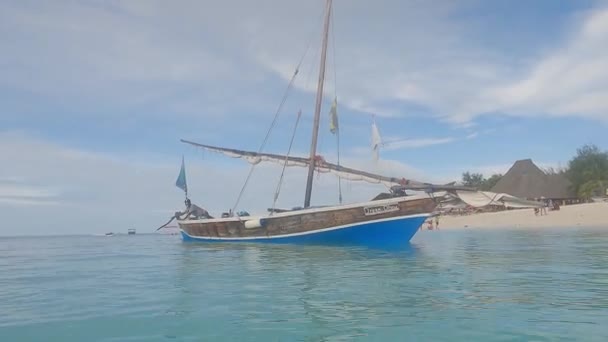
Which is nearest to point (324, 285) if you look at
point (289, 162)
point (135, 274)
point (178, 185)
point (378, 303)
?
point (378, 303)

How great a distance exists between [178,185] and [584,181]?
1860 inches

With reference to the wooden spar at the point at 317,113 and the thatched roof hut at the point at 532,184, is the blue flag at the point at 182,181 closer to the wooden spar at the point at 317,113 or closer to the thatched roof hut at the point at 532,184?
the wooden spar at the point at 317,113

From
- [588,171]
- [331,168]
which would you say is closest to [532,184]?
[588,171]

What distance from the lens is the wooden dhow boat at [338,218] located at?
18.4 metres

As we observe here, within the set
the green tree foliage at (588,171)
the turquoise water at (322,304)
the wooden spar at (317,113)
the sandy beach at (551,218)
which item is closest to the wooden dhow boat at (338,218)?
the wooden spar at (317,113)

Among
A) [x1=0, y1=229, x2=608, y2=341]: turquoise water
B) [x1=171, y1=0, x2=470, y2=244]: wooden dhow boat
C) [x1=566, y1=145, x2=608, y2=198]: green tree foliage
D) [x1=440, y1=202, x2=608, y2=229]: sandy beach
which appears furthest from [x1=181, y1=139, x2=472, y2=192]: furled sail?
[x1=566, y1=145, x2=608, y2=198]: green tree foliage

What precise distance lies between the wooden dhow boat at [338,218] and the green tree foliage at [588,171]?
39768 millimetres

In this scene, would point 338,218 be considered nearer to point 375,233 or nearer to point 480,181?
point 375,233

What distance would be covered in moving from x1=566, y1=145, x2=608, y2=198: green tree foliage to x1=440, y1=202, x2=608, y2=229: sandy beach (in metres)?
8.29

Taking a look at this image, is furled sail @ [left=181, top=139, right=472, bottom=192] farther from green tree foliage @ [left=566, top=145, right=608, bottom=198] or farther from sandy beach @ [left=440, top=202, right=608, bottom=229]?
green tree foliage @ [left=566, top=145, right=608, bottom=198]

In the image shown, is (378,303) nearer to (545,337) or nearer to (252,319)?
(252,319)

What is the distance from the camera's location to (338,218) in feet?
61.4

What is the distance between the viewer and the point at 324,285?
321 inches

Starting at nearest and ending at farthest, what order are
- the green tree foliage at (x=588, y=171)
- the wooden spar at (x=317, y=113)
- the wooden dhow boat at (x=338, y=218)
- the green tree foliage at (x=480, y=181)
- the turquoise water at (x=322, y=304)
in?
the turquoise water at (x=322, y=304) → the wooden dhow boat at (x=338, y=218) → the wooden spar at (x=317, y=113) → the green tree foliage at (x=588, y=171) → the green tree foliage at (x=480, y=181)
